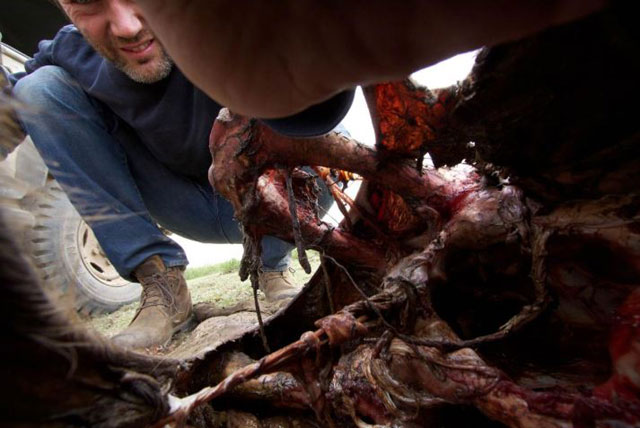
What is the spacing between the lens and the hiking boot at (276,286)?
2.58 metres

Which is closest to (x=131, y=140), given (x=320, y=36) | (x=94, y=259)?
(x=94, y=259)

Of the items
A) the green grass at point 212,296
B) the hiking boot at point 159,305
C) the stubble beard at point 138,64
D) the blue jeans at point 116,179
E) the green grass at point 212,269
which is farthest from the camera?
the green grass at point 212,269

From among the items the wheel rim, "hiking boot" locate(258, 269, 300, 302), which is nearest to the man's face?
the wheel rim

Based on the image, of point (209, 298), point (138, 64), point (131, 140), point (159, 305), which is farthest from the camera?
point (209, 298)

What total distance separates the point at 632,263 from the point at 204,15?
89 cm

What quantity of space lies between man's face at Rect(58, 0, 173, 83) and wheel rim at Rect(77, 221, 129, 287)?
1290 mm

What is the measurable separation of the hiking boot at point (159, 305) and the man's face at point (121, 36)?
111 centimetres

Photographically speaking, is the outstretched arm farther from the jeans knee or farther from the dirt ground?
the jeans knee

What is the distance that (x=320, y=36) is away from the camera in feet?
1.55

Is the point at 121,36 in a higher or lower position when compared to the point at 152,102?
higher

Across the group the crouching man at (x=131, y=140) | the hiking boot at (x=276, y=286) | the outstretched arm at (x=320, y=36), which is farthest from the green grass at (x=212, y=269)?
the outstretched arm at (x=320, y=36)

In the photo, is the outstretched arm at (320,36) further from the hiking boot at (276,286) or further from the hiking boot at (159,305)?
the hiking boot at (276,286)

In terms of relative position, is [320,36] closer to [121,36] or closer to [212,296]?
[121,36]

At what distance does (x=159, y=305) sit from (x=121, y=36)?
1492 millimetres
